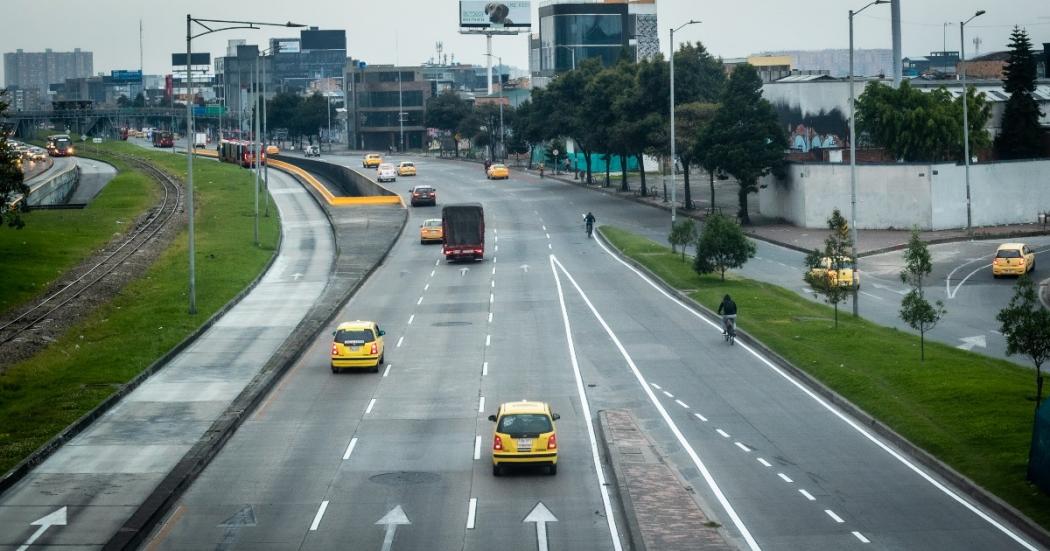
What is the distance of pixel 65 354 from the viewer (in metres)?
48.4

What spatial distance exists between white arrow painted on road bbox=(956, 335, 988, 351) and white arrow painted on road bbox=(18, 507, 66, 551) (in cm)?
3297

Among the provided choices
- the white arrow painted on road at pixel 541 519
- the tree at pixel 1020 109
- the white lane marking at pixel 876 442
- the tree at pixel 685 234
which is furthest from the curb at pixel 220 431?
the tree at pixel 1020 109

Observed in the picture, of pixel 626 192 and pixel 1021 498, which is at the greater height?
pixel 626 192

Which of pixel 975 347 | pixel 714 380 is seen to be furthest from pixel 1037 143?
pixel 714 380

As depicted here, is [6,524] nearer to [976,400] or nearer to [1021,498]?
[1021,498]

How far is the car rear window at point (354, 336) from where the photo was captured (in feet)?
144

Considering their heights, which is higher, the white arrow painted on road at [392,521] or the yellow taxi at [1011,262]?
the yellow taxi at [1011,262]

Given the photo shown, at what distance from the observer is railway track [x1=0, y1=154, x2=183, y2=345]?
55.7 meters

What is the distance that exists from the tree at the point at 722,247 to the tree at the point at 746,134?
29.3 meters

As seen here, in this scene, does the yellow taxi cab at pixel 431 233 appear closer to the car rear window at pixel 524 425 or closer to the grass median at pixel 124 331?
the grass median at pixel 124 331

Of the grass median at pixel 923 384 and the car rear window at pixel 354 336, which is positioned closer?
the grass median at pixel 923 384

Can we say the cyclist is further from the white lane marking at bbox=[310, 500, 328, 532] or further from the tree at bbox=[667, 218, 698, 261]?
the tree at bbox=[667, 218, 698, 261]

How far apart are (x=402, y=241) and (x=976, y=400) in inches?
2094

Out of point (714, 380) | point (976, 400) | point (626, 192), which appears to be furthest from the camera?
point (626, 192)
